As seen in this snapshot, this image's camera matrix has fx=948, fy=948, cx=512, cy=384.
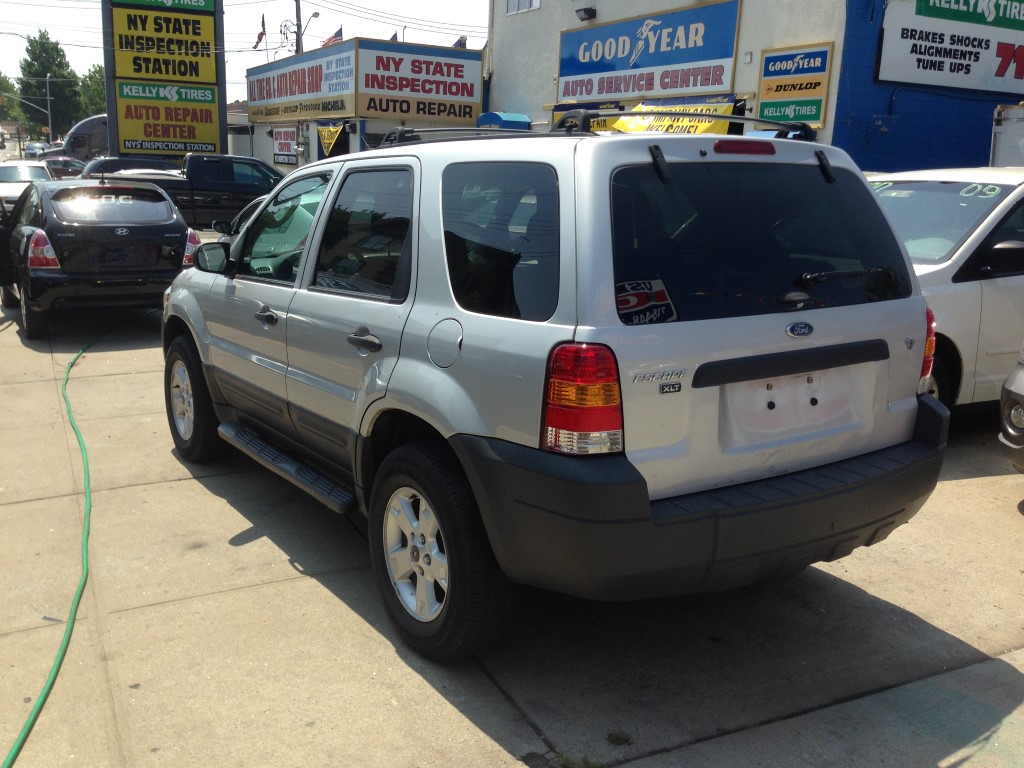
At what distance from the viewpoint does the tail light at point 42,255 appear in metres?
9.36

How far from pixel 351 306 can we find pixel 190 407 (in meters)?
2.31

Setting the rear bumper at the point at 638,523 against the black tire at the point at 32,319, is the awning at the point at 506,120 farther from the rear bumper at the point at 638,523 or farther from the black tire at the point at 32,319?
the rear bumper at the point at 638,523

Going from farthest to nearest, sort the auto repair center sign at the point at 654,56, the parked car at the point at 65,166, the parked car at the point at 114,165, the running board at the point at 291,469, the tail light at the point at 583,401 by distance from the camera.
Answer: the parked car at the point at 65,166
the parked car at the point at 114,165
the auto repair center sign at the point at 654,56
the running board at the point at 291,469
the tail light at the point at 583,401

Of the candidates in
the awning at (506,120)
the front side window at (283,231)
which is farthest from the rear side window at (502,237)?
the awning at (506,120)

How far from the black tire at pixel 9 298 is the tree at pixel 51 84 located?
3591 inches

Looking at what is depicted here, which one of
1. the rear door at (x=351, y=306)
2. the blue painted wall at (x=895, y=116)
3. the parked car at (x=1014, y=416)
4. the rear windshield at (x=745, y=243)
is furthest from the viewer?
the blue painted wall at (x=895, y=116)

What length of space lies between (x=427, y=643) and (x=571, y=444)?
1093 mm

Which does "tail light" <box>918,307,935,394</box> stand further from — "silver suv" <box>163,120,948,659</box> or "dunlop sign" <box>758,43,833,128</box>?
"dunlop sign" <box>758,43,833,128</box>

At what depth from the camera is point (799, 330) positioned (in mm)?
3172

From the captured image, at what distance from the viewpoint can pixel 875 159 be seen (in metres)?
13.8

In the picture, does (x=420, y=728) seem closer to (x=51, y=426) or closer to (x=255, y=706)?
(x=255, y=706)

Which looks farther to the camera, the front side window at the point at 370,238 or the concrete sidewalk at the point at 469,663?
the front side window at the point at 370,238

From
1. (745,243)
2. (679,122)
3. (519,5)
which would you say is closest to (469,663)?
(745,243)

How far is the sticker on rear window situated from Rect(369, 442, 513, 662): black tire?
32.3 inches
